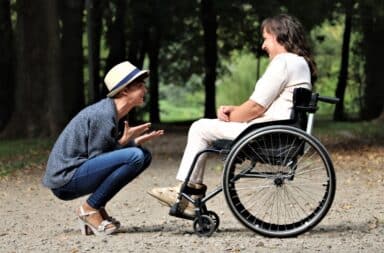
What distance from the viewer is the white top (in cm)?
557

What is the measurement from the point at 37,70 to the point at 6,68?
135 inches

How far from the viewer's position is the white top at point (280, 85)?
18.3ft

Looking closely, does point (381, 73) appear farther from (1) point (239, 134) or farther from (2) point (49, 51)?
(1) point (239, 134)

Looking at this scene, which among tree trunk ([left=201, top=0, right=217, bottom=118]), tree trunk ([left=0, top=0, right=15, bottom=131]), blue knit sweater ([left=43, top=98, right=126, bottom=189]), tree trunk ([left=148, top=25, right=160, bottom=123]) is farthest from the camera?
tree trunk ([left=148, top=25, right=160, bottom=123])

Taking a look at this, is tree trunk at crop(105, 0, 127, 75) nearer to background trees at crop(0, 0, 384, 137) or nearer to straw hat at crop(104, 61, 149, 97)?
background trees at crop(0, 0, 384, 137)

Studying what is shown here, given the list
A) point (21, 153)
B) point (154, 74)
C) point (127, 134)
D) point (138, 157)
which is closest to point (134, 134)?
point (127, 134)

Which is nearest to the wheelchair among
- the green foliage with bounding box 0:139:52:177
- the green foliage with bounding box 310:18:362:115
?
the green foliage with bounding box 0:139:52:177

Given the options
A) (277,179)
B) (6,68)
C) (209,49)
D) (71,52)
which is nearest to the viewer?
(277,179)

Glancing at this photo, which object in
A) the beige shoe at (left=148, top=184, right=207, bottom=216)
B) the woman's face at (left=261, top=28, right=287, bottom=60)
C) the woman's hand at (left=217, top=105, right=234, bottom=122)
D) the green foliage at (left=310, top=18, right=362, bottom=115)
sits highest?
the woman's face at (left=261, top=28, right=287, bottom=60)

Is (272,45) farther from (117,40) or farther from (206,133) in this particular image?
(117,40)

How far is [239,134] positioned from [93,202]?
3.83 ft

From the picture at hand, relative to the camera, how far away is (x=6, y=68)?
20.8 m

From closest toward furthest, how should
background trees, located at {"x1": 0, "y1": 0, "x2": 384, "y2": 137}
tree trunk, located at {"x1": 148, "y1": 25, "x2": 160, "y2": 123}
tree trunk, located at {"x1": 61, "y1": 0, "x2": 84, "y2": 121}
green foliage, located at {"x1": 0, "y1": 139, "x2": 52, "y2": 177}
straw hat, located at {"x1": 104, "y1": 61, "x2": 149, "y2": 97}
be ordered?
straw hat, located at {"x1": 104, "y1": 61, "x2": 149, "y2": 97} → green foliage, located at {"x1": 0, "y1": 139, "x2": 52, "y2": 177} → background trees, located at {"x1": 0, "y1": 0, "x2": 384, "y2": 137} → tree trunk, located at {"x1": 61, "y1": 0, "x2": 84, "y2": 121} → tree trunk, located at {"x1": 148, "y1": 25, "x2": 160, "y2": 123}

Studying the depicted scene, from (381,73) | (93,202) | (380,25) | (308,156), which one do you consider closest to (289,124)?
(308,156)
